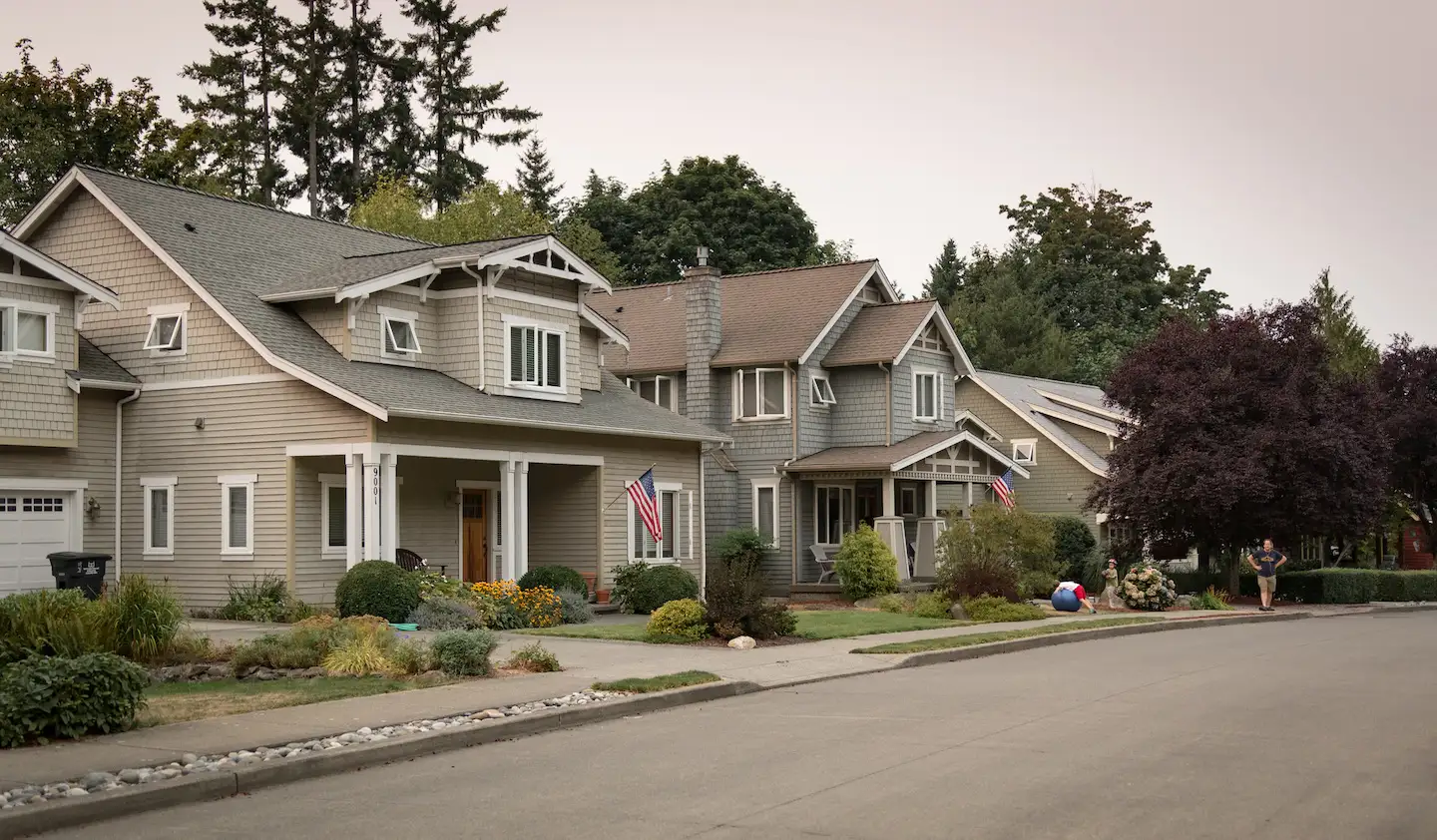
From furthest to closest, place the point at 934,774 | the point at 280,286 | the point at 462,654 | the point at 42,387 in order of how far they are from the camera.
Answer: the point at 280,286
the point at 42,387
the point at 462,654
the point at 934,774

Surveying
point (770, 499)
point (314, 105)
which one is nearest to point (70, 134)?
point (314, 105)

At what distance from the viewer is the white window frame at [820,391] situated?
41.0 m

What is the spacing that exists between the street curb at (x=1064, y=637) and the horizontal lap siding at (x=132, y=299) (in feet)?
43.8

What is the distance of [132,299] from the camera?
28.9 meters

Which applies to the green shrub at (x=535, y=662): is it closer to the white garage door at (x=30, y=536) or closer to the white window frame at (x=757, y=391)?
the white garage door at (x=30, y=536)

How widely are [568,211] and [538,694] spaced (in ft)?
201

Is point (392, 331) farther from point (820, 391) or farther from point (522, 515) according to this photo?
point (820, 391)

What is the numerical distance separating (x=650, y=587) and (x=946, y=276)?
208 ft

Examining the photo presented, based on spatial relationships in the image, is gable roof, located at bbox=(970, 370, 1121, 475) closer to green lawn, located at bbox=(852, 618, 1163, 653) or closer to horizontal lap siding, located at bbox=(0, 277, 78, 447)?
green lawn, located at bbox=(852, 618, 1163, 653)

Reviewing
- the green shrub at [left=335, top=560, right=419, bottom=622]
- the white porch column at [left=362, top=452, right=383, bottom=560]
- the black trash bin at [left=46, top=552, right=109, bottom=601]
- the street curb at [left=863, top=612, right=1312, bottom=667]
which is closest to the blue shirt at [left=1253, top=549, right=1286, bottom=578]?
the street curb at [left=863, top=612, right=1312, bottom=667]

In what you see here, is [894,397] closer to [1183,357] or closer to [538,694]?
[1183,357]

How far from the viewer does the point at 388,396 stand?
26188mm

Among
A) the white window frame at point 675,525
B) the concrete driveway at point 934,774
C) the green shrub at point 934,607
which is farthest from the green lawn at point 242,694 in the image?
the white window frame at point 675,525

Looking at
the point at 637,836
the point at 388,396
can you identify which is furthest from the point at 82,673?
the point at 388,396
